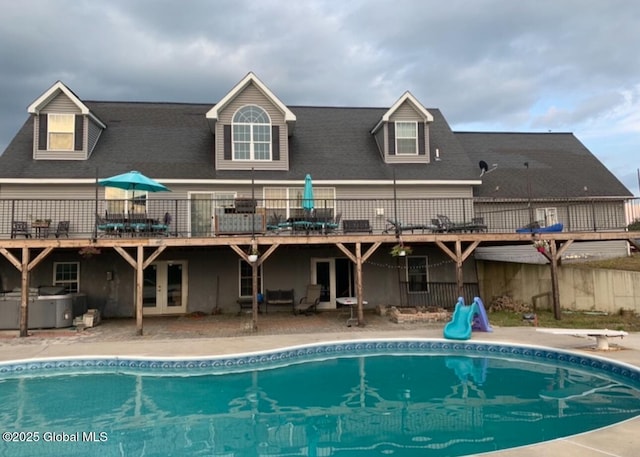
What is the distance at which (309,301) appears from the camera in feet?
49.5

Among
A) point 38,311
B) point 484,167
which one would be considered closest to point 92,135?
point 38,311

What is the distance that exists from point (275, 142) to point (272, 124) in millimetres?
725

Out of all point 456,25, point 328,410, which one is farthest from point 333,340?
point 456,25

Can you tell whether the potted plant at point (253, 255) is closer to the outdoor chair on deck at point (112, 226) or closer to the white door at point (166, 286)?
the outdoor chair on deck at point (112, 226)

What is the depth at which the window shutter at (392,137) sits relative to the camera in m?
16.8

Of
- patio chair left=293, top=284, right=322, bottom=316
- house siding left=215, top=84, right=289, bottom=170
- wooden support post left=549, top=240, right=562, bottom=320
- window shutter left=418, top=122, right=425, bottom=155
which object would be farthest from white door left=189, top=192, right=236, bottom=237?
wooden support post left=549, top=240, right=562, bottom=320

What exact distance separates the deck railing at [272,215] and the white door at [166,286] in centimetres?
161

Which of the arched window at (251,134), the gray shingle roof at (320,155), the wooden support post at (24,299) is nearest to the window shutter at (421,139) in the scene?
the gray shingle roof at (320,155)

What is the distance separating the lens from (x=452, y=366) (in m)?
8.88

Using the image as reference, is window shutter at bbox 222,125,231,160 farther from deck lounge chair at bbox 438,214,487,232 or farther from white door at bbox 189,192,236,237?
deck lounge chair at bbox 438,214,487,232

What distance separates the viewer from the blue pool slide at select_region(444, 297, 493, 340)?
10320 mm

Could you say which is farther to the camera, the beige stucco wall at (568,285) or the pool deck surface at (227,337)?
the beige stucco wall at (568,285)

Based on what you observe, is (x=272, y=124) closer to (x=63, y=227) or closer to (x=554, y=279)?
(x=63, y=227)

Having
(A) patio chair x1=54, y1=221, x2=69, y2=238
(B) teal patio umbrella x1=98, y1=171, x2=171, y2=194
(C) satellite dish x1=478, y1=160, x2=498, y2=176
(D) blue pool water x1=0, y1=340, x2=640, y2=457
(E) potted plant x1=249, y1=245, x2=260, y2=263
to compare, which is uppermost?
(C) satellite dish x1=478, y1=160, x2=498, y2=176
